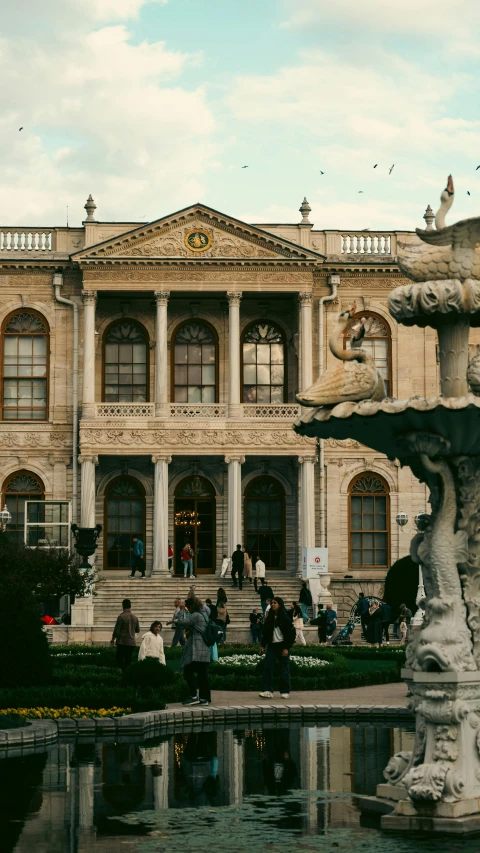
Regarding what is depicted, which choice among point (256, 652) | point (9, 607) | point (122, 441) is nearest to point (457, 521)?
point (9, 607)

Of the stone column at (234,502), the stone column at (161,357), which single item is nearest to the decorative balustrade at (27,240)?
the stone column at (161,357)

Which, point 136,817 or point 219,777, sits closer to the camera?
point 136,817

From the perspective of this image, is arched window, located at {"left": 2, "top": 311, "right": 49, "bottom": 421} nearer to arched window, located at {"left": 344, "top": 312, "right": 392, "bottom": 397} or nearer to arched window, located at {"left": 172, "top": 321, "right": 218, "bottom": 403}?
arched window, located at {"left": 172, "top": 321, "right": 218, "bottom": 403}

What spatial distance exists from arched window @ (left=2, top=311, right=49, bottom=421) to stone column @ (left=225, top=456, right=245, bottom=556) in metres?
6.26

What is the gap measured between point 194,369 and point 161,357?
2589 millimetres

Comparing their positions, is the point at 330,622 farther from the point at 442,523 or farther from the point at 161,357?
the point at 442,523

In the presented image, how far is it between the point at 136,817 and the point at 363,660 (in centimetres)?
1811

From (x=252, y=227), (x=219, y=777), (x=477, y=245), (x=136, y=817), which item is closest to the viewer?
(x=136, y=817)

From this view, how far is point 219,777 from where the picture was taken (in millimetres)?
12867

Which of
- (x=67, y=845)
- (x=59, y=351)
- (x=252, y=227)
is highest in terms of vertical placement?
(x=252, y=227)

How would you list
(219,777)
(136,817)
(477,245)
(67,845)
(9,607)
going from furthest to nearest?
(9,607) → (219,777) → (477,245) → (136,817) → (67,845)

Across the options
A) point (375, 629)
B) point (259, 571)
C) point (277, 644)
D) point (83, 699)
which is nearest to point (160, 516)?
point (259, 571)

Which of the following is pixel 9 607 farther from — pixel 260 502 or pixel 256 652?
pixel 260 502

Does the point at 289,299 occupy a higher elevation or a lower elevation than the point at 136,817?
higher
